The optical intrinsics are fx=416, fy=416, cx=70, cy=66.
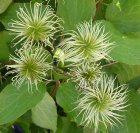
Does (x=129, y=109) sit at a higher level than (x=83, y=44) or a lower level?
lower

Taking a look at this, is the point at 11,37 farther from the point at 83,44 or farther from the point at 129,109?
the point at 129,109

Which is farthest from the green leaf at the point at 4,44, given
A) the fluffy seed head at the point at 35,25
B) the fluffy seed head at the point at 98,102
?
the fluffy seed head at the point at 98,102

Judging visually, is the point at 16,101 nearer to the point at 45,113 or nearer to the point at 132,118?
the point at 45,113

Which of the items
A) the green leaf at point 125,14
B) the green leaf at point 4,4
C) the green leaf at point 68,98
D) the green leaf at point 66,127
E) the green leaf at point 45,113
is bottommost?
the green leaf at point 66,127

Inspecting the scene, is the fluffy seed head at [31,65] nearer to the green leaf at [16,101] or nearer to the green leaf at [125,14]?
the green leaf at [16,101]

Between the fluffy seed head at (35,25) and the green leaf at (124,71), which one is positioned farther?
the green leaf at (124,71)

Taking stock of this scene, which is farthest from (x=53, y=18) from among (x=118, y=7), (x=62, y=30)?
(x=118, y=7)

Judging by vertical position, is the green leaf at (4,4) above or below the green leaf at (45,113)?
above

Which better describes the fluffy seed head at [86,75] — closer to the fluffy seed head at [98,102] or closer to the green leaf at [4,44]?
the fluffy seed head at [98,102]
